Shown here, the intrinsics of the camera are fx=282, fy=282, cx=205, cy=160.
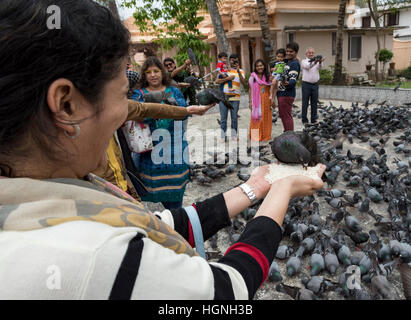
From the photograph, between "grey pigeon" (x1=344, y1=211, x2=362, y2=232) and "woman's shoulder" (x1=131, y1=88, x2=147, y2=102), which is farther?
"woman's shoulder" (x1=131, y1=88, x2=147, y2=102)

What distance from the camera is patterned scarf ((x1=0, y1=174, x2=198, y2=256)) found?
57 centimetres

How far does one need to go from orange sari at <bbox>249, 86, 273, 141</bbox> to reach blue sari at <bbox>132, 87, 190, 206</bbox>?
361 cm

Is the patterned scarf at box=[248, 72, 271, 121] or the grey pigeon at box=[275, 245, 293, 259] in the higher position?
the patterned scarf at box=[248, 72, 271, 121]

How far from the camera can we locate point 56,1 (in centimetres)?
64

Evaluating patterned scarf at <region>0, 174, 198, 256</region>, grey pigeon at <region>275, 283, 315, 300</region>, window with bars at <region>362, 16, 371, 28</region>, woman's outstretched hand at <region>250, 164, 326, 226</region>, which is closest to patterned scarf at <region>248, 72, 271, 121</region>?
grey pigeon at <region>275, 283, 315, 300</region>

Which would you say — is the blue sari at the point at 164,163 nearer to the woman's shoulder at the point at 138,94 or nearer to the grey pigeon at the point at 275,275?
the woman's shoulder at the point at 138,94

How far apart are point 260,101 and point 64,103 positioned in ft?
19.0

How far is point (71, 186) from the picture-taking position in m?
0.68

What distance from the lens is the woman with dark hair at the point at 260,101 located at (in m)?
5.98

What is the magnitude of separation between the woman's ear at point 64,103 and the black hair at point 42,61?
0.04 feet

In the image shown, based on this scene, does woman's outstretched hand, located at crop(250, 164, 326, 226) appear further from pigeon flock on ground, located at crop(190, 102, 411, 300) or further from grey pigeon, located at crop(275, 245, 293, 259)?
grey pigeon, located at crop(275, 245, 293, 259)

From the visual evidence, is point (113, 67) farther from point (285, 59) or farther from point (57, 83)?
point (285, 59)

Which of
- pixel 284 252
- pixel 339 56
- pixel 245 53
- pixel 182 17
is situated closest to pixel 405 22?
pixel 245 53

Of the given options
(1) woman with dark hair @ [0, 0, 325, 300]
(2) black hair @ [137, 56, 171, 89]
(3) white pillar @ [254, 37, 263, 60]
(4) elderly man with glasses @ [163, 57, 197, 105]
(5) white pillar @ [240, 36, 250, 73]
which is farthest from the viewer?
(3) white pillar @ [254, 37, 263, 60]
